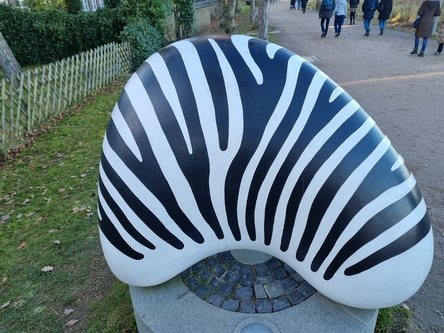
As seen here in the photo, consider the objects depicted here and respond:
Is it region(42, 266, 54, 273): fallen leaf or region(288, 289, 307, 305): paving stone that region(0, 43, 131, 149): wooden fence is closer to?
region(42, 266, 54, 273): fallen leaf

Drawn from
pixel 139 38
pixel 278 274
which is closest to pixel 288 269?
pixel 278 274

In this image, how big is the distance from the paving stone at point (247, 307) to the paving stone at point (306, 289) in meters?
0.38

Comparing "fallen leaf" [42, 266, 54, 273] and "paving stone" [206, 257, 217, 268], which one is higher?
"paving stone" [206, 257, 217, 268]

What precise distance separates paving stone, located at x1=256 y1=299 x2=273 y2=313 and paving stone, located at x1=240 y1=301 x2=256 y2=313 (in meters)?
0.04

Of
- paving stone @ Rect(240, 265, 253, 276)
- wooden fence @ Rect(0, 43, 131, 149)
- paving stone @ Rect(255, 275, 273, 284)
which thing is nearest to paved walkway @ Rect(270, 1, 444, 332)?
paving stone @ Rect(255, 275, 273, 284)

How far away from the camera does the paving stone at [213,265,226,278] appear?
2.69m

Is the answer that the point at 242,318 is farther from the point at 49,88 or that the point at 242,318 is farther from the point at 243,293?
the point at 49,88

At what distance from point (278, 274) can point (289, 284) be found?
0.13 meters

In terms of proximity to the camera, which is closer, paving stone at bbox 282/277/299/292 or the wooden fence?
paving stone at bbox 282/277/299/292

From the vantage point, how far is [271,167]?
2.03 m

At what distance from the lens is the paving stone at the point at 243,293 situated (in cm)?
247

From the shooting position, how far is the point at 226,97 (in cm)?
200

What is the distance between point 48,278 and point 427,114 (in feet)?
24.4

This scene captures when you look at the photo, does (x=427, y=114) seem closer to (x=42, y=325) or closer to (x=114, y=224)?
(x=114, y=224)
